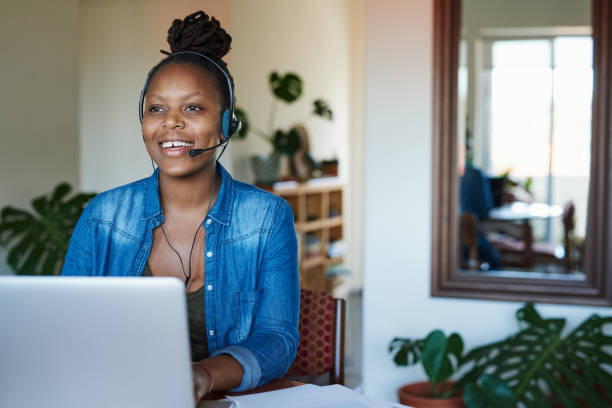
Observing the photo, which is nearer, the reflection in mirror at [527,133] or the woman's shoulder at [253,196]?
the woman's shoulder at [253,196]

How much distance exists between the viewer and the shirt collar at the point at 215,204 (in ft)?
4.52

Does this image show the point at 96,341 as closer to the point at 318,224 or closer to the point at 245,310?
the point at 245,310

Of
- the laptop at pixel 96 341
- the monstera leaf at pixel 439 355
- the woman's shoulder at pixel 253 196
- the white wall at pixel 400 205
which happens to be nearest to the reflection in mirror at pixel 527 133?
the white wall at pixel 400 205

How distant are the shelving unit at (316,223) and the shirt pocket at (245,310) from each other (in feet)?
10.8

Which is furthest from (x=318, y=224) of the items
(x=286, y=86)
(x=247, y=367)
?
(x=247, y=367)

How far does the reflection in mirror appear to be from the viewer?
9.04ft

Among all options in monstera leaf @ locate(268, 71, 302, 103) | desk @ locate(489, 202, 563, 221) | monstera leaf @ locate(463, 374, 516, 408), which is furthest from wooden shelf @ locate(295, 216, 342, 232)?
monstera leaf @ locate(463, 374, 516, 408)

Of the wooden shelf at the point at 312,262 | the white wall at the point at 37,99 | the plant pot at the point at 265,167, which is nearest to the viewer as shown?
the white wall at the point at 37,99

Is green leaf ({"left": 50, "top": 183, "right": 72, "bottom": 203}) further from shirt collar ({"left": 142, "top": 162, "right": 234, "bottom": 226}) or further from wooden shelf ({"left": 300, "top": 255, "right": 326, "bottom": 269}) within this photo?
wooden shelf ({"left": 300, "top": 255, "right": 326, "bottom": 269})

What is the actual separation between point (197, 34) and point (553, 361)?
1.79 metres

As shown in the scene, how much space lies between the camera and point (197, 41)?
133cm

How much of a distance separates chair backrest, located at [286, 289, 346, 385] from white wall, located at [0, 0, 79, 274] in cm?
199

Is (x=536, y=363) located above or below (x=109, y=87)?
below

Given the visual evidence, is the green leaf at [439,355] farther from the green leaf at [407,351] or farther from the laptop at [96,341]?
the laptop at [96,341]
